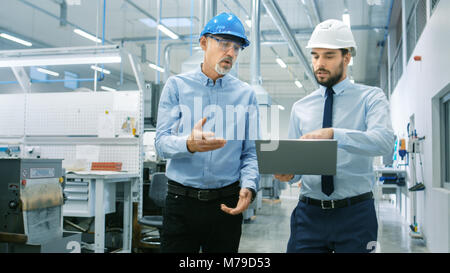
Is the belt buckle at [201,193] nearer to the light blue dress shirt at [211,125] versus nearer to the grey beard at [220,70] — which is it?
the light blue dress shirt at [211,125]

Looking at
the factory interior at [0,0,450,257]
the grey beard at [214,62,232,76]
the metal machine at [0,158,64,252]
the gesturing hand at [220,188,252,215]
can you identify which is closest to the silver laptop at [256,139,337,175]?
the factory interior at [0,0,450,257]

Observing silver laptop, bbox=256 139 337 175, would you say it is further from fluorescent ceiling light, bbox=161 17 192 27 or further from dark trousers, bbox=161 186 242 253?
fluorescent ceiling light, bbox=161 17 192 27

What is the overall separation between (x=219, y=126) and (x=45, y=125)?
3552mm

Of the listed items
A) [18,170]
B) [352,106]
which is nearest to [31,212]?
[18,170]

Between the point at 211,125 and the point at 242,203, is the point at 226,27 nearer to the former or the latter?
the point at 211,125

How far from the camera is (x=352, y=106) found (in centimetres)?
139

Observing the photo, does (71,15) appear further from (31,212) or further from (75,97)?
(31,212)

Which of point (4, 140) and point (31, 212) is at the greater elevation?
point (4, 140)

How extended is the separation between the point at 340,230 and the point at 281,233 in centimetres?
405

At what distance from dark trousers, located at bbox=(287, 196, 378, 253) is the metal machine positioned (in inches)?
56.2

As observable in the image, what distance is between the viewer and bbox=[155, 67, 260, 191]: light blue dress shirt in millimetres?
1374

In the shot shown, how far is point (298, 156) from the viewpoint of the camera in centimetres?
105
